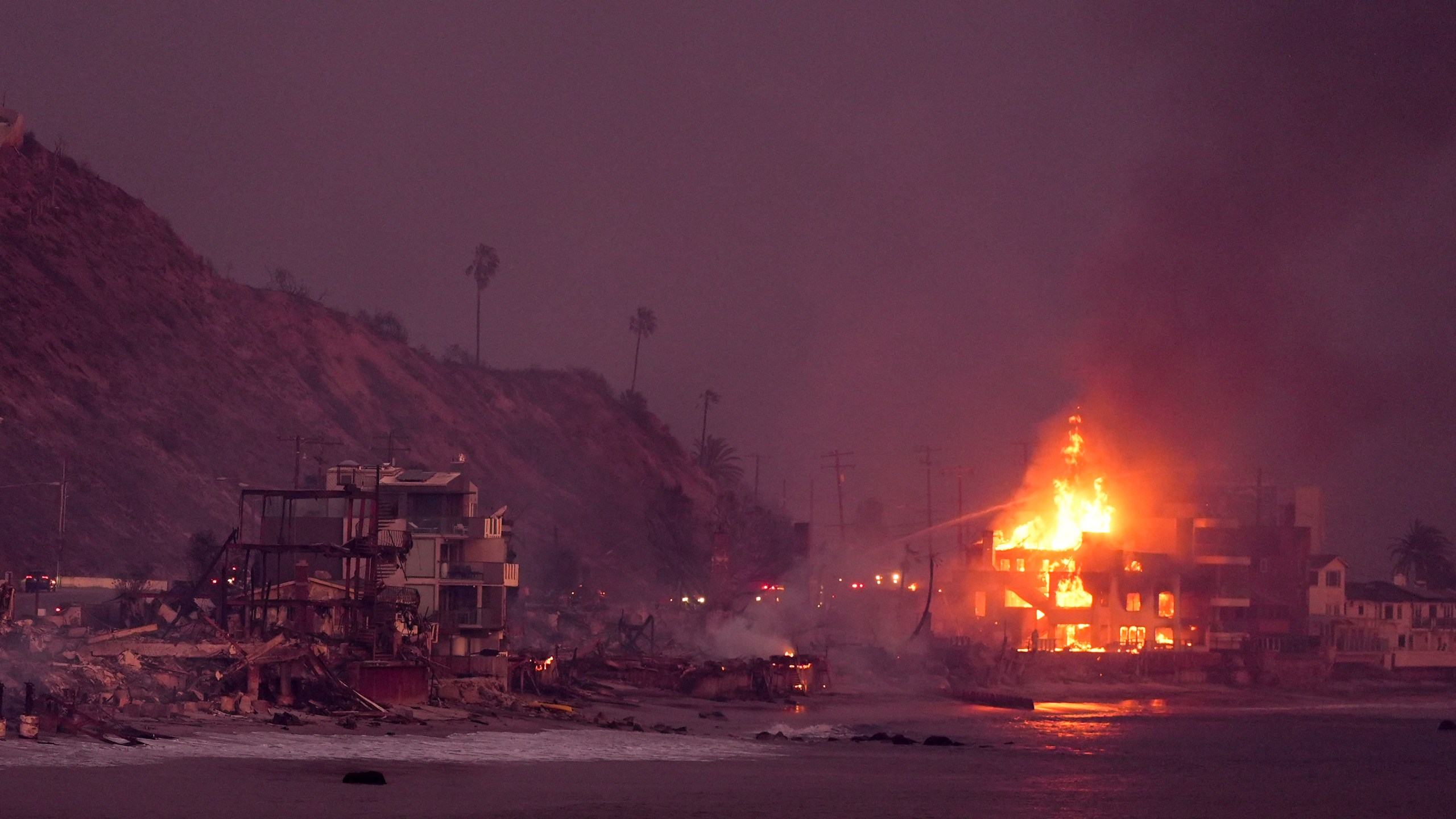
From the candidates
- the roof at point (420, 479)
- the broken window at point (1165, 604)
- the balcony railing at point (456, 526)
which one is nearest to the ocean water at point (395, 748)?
the balcony railing at point (456, 526)

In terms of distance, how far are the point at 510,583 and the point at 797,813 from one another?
47.3 m

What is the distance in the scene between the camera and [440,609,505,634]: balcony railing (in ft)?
271

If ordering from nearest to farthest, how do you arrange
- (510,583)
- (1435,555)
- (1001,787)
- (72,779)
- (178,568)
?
1. (72,779)
2. (1001,787)
3. (510,583)
4. (178,568)
5. (1435,555)

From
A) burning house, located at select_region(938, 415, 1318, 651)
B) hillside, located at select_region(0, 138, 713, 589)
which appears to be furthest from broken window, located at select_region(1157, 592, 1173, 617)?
hillside, located at select_region(0, 138, 713, 589)

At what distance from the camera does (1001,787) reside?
56344 millimetres

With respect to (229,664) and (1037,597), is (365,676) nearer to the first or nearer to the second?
(229,664)

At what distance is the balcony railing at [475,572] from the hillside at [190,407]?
28852 millimetres

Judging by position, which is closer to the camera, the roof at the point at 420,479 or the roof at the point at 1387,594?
the roof at the point at 420,479

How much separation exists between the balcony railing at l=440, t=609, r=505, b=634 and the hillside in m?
30.4

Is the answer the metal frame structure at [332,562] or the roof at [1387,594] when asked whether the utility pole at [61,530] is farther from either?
the roof at [1387,594]

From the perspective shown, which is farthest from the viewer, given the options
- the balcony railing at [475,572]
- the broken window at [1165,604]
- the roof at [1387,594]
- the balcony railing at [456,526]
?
the roof at [1387,594]

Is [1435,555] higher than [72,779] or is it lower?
higher

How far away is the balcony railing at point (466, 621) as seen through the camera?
271ft

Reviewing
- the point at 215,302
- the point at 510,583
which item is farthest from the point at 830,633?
the point at 215,302
